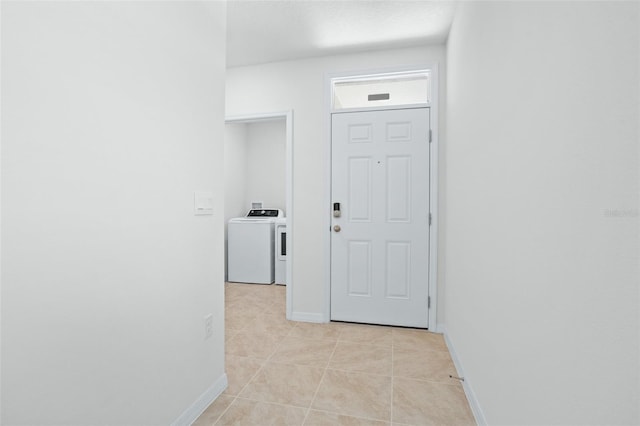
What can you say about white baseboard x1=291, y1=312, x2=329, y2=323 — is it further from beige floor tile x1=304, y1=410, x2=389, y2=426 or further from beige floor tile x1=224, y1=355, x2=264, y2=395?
beige floor tile x1=304, y1=410, x2=389, y2=426

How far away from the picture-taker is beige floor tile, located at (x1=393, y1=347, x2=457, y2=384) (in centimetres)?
208

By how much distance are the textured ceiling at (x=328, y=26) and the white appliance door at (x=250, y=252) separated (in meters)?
2.36

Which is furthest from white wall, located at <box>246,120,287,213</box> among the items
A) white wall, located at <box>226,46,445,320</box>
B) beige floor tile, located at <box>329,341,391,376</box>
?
beige floor tile, located at <box>329,341,391,376</box>

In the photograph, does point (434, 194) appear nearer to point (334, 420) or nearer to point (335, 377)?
point (335, 377)

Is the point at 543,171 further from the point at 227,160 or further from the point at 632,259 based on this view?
the point at 227,160

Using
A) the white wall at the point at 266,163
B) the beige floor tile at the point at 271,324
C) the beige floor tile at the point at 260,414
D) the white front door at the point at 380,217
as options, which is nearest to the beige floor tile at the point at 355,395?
the beige floor tile at the point at 260,414

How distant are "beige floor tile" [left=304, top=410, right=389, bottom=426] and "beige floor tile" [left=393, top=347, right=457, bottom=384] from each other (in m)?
0.52

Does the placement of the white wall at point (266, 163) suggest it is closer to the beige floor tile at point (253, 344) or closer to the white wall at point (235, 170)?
the white wall at point (235, 170)

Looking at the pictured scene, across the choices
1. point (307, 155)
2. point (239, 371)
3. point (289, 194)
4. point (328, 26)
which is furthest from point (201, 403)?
point (328, 26)

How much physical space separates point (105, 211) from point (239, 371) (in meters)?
1.47

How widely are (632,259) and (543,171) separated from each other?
0.43 metres

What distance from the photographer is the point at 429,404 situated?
1785 millimetres

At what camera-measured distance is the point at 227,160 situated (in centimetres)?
494

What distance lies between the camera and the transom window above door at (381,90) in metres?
2.97
